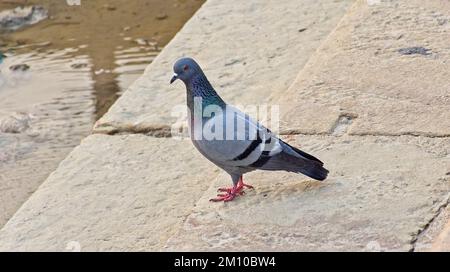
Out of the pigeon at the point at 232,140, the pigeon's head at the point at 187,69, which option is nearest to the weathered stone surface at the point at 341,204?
the pigeon at the point at 232,140

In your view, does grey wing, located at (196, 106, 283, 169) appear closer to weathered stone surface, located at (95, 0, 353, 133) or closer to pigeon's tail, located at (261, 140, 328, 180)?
pigeon's tail, located at (261, 140, 328, 180)

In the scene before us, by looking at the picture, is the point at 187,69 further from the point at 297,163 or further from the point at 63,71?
the point at 63,71

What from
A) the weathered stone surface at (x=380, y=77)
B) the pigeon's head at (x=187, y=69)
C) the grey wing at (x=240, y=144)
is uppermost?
the pigeon's head at (x=187, y=69)

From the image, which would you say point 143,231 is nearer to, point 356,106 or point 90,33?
point 356,106

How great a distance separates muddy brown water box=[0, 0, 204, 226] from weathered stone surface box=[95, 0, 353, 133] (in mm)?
555

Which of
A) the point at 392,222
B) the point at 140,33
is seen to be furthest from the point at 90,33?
the point at 392,222

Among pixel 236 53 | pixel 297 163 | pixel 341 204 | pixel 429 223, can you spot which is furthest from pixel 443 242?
pixel 236 53

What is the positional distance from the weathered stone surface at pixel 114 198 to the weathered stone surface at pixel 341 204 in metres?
0.22

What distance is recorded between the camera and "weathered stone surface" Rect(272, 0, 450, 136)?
4.51 m

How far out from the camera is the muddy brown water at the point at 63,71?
224 inches

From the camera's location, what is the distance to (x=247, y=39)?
5.95m

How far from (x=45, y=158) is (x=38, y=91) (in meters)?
0.89

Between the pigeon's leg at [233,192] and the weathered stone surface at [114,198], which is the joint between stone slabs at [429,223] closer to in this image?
the pigeon's leg at [233,192]

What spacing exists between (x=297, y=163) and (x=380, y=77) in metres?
1.13
